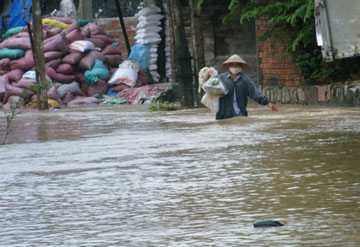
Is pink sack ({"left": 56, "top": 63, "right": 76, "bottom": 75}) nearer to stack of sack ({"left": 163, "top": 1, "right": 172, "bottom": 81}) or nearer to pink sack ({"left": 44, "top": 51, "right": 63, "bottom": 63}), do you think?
pink sack ({"left": 44, "top": 51, "right": 63, "bottom": 63})

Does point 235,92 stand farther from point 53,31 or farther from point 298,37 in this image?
point 53,31

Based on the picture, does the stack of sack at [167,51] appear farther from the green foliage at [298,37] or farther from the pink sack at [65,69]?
the green foliage at [298,37]

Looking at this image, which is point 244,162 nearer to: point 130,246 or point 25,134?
point 130,246

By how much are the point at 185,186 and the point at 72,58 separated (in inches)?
678

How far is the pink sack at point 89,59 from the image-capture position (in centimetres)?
2317

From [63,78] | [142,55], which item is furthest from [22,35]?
[142,55]

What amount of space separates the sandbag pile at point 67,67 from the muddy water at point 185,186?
1092 centimetres

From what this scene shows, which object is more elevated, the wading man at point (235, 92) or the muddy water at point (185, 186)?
the wading man at point (235, 92)

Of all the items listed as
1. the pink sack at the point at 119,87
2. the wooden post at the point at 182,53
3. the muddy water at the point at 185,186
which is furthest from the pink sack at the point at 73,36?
the muddy water at the point at 185,186

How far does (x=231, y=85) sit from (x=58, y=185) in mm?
6221

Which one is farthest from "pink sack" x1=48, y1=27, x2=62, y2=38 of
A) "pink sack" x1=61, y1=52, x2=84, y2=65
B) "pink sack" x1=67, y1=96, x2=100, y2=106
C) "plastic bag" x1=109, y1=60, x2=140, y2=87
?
"pink sack" x1=67, y1=96, x2=100, y2=106

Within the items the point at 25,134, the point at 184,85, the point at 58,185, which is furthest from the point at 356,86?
the point at 58,185

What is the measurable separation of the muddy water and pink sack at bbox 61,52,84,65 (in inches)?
462

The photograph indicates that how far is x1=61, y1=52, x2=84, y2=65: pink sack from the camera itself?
2306 cm
